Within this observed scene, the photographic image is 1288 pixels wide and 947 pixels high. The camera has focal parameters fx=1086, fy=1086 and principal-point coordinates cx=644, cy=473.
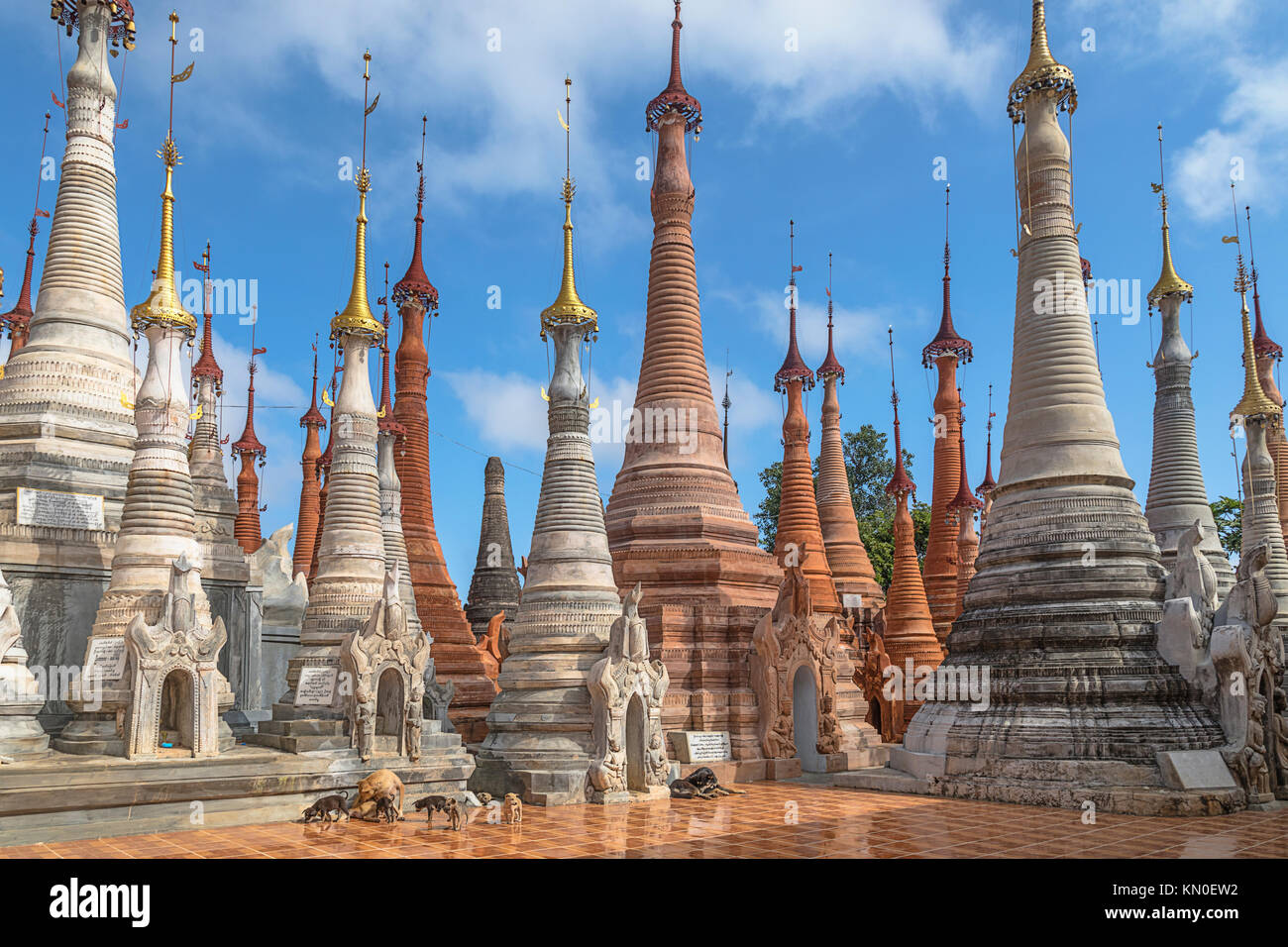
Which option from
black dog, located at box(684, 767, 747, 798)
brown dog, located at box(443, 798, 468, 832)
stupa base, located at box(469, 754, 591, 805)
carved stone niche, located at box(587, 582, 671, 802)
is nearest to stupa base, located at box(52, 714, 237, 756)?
brown dog, located at box(443, 798, 468, 832)

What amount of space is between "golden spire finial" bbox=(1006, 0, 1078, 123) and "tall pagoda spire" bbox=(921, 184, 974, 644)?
1636 cm

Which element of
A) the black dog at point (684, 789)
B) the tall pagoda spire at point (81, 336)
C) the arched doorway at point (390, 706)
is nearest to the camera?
the arched doorway at point (390, 706)

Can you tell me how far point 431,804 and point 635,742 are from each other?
445 cm

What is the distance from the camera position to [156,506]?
18.7 metres

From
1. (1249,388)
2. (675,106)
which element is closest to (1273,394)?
(1249,388)

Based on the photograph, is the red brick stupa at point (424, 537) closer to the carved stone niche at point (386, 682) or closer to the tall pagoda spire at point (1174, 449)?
the carved stone niche at point (386, 682)

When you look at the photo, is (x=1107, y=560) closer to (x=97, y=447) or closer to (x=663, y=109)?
(x=663, y=109)

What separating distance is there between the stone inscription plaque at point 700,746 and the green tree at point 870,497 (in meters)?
32.4

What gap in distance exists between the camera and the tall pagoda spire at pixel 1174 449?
25.3 meters

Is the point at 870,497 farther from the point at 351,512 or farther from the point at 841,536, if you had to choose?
the point at 351,512

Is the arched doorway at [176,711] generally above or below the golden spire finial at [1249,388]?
below

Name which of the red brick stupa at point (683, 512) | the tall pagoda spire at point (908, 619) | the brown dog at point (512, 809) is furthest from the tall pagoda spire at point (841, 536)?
the brown dog at point (512, 809)

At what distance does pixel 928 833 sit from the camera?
14.6 m

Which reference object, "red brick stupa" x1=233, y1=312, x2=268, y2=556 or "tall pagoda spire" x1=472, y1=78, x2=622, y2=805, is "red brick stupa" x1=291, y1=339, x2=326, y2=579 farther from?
"tall pagoda spire" x1=472, y1=78, x2=622, y2=805
